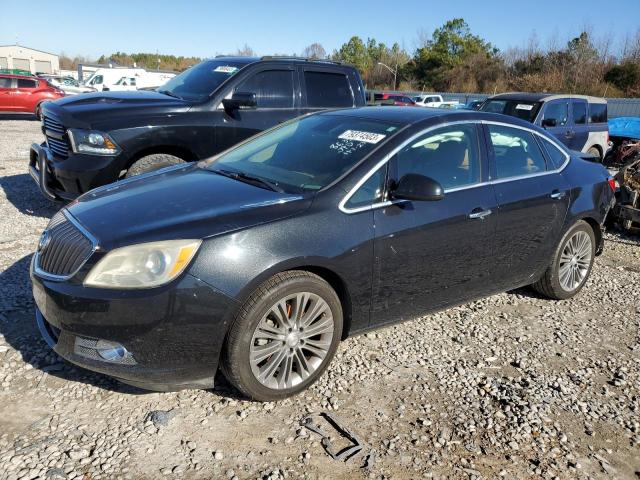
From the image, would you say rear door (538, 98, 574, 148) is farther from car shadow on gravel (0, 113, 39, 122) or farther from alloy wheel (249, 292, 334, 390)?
car shadow on gravel (0, 113, 39, 122)

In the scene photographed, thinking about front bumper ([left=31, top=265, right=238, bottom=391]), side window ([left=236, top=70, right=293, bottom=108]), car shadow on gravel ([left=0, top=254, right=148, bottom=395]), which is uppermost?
side window ([left=236, top=70, right=293, bottom=108])

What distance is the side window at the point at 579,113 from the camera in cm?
1148

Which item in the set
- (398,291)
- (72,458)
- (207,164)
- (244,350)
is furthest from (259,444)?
(207,164)

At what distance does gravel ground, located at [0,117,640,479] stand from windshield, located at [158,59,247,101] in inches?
129

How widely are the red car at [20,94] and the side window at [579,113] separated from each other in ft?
60.2

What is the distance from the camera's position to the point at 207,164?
13.7ft

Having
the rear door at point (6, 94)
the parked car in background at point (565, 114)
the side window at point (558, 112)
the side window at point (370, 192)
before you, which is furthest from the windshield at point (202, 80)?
the rear door at point (6, 94)

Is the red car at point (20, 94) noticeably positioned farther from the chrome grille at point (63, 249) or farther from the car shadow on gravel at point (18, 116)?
the chrome grille at point (63, 249)

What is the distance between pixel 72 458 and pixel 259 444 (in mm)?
893

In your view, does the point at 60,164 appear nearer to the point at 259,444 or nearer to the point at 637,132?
the point at 259,444

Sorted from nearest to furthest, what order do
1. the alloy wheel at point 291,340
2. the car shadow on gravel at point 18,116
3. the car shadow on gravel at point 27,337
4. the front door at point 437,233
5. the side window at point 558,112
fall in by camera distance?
the alloy wheel at point 291,340 < the car shadow on gravel at point 27,337 < the front door at point 437,233 < the side window at point 558,112 < the car shadow on gravel at point 18,116

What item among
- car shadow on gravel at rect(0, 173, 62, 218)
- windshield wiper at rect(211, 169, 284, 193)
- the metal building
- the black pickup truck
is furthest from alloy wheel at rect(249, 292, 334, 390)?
the metal building

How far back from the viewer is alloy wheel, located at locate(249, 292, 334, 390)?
9.87 ft

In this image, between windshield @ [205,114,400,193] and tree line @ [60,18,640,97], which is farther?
tree line @ [60,18,640,97]
